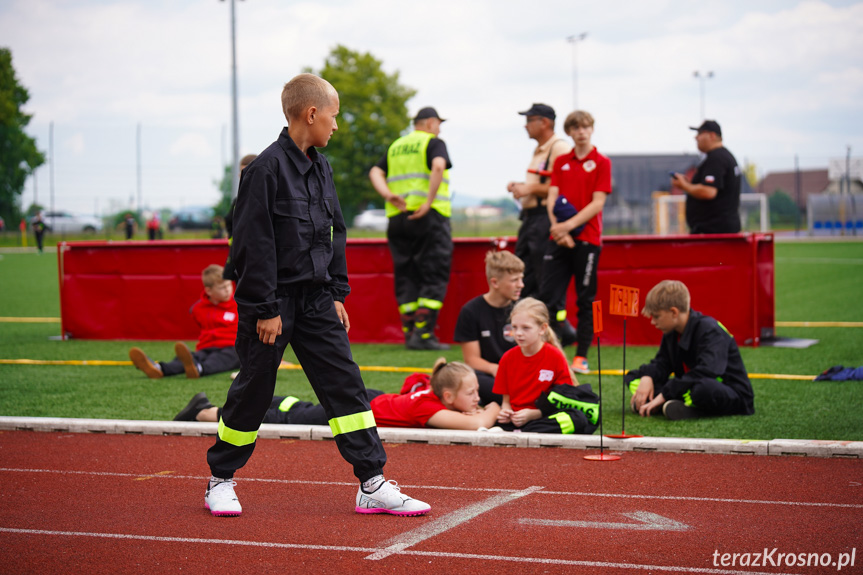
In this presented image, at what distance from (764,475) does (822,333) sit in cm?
708

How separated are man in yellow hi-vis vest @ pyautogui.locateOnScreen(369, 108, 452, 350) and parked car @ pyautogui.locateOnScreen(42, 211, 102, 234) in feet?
188

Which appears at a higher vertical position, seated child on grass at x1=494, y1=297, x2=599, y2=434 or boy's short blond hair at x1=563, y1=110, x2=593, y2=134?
boy's short blond hair at x1=563, y1=110, x2=593, y2=134

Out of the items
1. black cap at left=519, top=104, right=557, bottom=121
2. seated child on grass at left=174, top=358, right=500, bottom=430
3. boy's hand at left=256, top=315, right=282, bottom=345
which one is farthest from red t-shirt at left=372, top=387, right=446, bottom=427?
black cap at left=519, top=104, right=557, bottom=121

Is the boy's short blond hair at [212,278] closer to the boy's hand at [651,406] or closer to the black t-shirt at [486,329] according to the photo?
the black t-shirt at [486,329]

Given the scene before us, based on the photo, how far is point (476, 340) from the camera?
763cm

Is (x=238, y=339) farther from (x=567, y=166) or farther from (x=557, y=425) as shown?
(x=567, y=166)

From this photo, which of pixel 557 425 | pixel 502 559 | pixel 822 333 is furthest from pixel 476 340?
pixel 822 333

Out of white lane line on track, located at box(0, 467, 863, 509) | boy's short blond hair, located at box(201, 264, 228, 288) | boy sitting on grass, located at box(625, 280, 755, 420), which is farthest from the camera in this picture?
boy's short blond hair, located at box(201, 264, 228, 288)

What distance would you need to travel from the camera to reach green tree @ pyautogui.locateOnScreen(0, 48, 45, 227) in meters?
60.0

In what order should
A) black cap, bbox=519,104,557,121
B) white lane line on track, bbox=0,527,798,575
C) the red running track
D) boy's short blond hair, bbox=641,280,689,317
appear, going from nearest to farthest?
white lane line on track, bbox=0,527,798,575 → the red running track → boy's short blond hair, bbox=641,280,689,317 → black cap, bbox=519,104,557,121

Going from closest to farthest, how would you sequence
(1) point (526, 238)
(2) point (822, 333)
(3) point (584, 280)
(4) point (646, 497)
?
1. (4) point (646, 497)
2. (3) point (584, 280)
3. (1) point (526, 238)
4. (2) point (822, 333)

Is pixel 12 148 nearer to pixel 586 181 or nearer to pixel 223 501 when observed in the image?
pixel 586 181

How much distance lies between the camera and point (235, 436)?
4.62m

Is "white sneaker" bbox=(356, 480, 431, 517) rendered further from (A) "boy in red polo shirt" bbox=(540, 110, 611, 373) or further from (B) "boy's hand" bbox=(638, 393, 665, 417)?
(A) "boy in red polo shirt" bbox=(540, 110, 611, 373)
